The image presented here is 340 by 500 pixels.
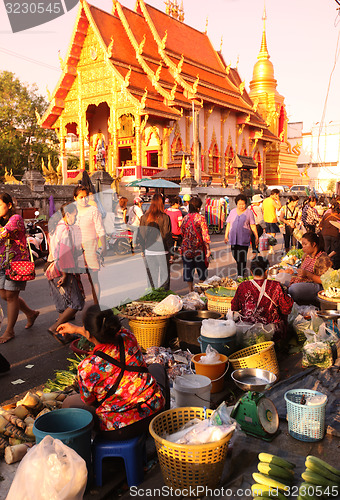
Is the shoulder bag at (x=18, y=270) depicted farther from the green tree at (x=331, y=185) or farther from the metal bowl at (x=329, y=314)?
the green tree at (x=331, y=185)

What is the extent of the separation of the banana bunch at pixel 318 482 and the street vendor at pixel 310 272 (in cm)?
379

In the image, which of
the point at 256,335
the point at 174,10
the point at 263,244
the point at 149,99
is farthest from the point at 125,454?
the point at 174,10

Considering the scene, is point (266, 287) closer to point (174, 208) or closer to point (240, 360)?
point (240, 360)

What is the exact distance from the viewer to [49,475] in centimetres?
226

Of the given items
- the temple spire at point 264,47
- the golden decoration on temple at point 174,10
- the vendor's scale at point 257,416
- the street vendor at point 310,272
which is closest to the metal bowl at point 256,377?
the vendor's scale at point 257,416

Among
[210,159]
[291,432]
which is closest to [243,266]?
[291,432]

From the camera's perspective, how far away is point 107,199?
16125 mm

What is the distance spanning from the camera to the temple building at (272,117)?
35469 millimetres

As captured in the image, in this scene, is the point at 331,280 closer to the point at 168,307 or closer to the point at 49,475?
the point at 168,307

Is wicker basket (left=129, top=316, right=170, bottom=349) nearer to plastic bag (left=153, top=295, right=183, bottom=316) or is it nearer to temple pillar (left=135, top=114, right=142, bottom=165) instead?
plastic bag (left=153, top=295, right=183, bottom=316)

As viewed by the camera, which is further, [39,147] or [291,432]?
[39,147]

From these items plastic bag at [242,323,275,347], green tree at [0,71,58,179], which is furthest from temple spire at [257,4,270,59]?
plastic bag at [242,323,275,347]

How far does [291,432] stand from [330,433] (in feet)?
0.95

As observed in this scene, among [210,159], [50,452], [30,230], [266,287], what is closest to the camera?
[50,452]
